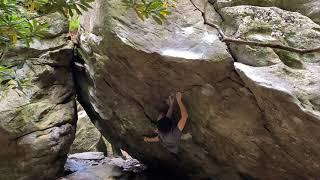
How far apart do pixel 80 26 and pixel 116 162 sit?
12.8ft

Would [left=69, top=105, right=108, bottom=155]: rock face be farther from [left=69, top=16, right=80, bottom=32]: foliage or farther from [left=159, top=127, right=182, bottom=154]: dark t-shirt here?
[left=159, top=127, right=182, bottom=154]: dark t-shirt

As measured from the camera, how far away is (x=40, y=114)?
6.95 m

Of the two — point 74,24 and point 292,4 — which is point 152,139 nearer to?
point 74,24

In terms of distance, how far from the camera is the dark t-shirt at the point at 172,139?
21.6 feet

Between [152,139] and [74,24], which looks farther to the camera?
[74,24]

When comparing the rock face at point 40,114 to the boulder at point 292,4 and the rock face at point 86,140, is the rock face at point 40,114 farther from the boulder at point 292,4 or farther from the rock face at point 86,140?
the rock face at point 86,140

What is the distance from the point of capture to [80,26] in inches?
294

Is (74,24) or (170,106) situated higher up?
(74,24)

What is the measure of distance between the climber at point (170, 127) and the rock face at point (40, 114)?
187cm

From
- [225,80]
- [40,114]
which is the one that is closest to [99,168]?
[40,114]

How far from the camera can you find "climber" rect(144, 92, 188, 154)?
6.25 meters

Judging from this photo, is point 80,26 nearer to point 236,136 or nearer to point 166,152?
point 166,152

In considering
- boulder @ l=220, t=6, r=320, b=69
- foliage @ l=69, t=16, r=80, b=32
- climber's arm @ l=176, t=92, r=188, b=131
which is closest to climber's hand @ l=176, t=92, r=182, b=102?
climber's arm @ l=176, t=92, r=188, b=131

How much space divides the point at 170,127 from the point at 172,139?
0.83ft
